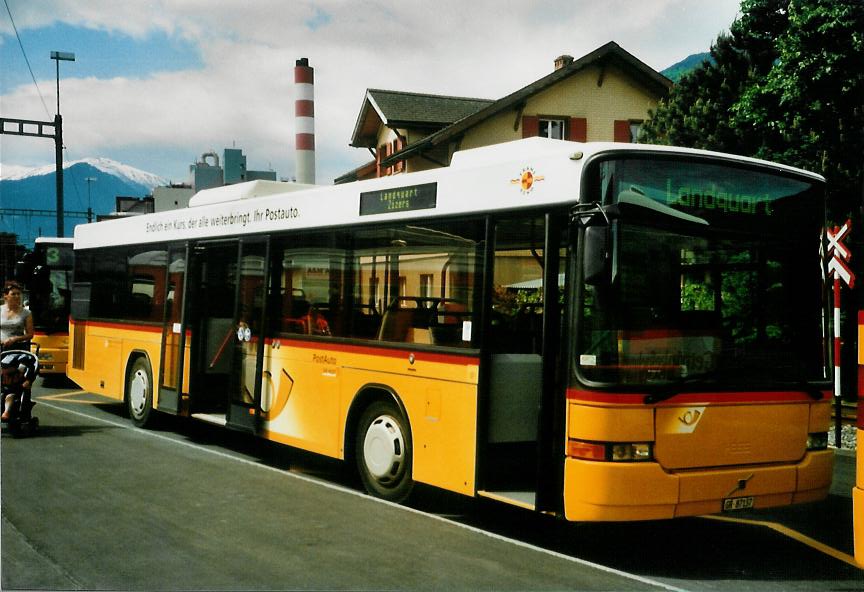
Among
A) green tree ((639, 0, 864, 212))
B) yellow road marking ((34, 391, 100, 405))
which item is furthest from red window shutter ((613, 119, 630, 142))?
yellow road marking ((34, 391, 100, 405))

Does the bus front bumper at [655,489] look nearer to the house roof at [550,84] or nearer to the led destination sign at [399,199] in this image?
the led destination sign at [399,199]

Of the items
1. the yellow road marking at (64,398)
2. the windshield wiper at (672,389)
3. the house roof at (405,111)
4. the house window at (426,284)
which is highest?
the house roof at (405,111)

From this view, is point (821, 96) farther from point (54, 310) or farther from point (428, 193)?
point (54, 310)

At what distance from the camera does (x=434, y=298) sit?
7.83 meters

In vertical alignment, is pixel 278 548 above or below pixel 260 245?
below

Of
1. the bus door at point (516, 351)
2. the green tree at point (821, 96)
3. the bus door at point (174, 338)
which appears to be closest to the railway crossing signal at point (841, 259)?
the green tree at point (821, 96)

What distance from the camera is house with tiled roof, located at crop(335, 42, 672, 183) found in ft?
102

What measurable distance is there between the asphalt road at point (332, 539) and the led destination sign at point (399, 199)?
8.23ft

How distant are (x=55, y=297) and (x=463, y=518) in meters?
13.0

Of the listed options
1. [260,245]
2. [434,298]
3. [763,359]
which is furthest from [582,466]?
[260,245]

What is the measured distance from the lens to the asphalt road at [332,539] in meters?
5.98

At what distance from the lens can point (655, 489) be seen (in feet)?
20.6

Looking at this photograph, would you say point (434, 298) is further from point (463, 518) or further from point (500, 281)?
point (463, 518)

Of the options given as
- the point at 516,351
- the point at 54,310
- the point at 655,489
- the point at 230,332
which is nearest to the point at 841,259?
the point at 516,351
